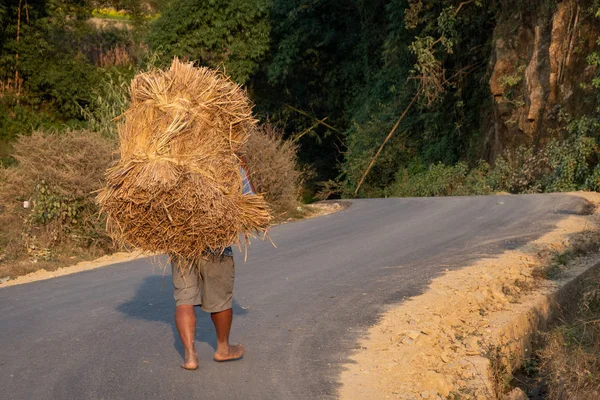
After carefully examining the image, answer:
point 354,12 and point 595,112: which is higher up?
point 354,12

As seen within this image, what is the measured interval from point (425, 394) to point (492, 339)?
71.7 inches

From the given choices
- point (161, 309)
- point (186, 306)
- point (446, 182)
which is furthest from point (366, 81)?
point (186, 306)

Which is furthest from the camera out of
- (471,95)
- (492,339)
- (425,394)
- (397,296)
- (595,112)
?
(471,95)

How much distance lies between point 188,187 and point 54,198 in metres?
7.79

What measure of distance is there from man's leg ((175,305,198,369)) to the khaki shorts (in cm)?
6

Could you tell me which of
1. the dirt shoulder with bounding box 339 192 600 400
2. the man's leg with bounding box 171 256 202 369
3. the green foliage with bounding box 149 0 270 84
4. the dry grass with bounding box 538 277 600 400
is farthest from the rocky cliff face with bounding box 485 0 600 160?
the man's leg with bounding box 171 256 202 369

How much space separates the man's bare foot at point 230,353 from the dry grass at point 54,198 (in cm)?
697

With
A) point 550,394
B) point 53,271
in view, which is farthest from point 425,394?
point 53,271

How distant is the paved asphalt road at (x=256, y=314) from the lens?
633 cm

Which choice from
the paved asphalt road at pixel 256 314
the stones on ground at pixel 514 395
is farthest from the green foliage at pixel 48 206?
the stones on ground at pixel 514 395

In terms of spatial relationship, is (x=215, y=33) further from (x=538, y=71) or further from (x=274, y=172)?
(x=274, y=172)

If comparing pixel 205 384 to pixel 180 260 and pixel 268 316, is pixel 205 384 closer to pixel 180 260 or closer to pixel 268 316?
pixel 180 260

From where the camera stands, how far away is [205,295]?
661cm

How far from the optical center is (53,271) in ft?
39.5
